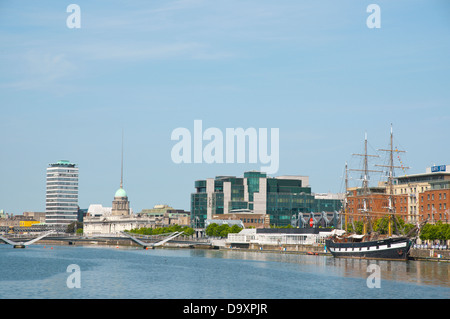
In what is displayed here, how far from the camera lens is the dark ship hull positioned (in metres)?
133

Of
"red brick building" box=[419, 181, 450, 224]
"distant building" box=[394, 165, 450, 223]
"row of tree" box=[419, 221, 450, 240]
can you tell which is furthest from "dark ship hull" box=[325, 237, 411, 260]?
"red brick building" box=[419, 181, 450, 224]

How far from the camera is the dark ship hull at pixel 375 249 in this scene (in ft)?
436

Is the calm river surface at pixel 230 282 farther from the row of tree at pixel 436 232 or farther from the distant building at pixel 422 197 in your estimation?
the distant building at pixel 422 197

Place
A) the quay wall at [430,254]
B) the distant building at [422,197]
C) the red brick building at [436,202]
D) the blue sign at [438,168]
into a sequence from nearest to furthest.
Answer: the quay wall at [430,254] → the red brick building at [436,202] → the distant building at [422,197] → the blue sign at [438,168]

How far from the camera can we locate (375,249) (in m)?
140

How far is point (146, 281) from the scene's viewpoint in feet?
297

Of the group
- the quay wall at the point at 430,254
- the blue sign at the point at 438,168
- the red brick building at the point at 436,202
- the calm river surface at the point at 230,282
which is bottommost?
the calm river surface at the point at 230,282

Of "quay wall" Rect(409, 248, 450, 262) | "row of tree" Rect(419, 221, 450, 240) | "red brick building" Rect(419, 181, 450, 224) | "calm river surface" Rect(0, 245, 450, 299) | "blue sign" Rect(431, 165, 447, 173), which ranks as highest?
"blue sign" Rect(431, 165, 447, 173)

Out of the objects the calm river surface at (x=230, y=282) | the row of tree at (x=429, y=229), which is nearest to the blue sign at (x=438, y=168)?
the row of tree at (x=429, y=229)

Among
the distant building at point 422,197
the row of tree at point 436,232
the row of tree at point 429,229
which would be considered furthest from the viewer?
the distant building at point 422,197

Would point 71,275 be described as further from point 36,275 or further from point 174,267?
point 174,267

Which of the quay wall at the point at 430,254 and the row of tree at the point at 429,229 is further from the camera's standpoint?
the row of tree at the point at 429,229

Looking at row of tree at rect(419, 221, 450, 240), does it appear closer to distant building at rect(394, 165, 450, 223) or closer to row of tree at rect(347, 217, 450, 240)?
row of tree at rect(347, 217, 450, 240)
